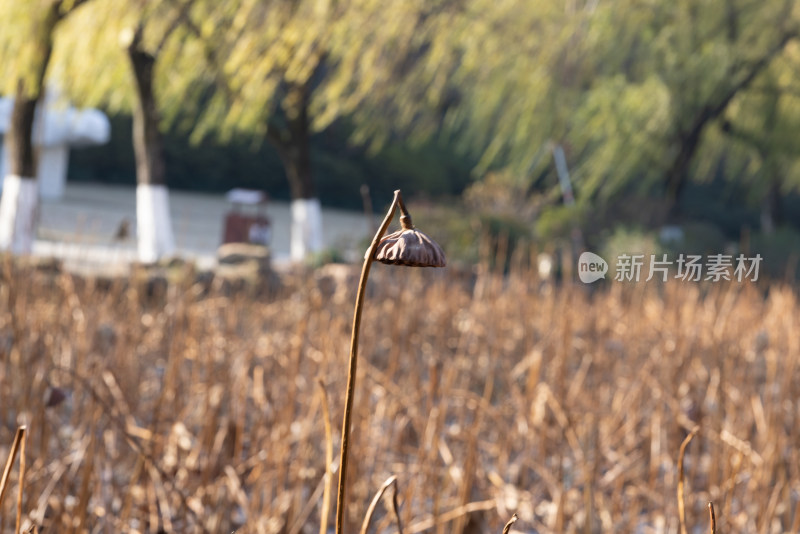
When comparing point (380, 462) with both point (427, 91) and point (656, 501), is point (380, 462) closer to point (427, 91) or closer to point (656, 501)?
point (656, 501)

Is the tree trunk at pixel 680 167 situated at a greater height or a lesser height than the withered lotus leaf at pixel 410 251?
greater

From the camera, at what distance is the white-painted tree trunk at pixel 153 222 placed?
6949 millimetres

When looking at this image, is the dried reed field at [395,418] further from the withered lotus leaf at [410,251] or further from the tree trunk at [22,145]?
the tree trunk at [22,145]

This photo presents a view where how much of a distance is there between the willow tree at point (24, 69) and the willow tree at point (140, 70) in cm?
15

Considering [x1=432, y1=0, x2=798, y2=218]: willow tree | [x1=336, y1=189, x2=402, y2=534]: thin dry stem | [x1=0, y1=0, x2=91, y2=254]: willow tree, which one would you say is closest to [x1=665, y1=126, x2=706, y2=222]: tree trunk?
[x1=432, y1=0, x2=798, y2=218]: willow tree

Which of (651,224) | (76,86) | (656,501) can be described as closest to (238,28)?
(76,86)

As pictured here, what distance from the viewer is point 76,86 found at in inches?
238

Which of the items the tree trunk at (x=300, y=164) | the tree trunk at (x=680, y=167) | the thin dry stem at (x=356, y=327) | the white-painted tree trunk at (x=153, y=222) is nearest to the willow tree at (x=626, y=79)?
the tree trunk at (x=680, y=167)

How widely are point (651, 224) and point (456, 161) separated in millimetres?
8179

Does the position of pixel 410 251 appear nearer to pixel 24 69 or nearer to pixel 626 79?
pixel 24 69

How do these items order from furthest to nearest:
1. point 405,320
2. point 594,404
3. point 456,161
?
point 456,161 → point 405,320 → point 594,404

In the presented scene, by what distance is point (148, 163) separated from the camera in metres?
6.93

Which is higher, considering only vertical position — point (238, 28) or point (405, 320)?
point (238, 28)

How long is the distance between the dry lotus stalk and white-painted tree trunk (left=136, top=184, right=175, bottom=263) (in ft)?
21.7
